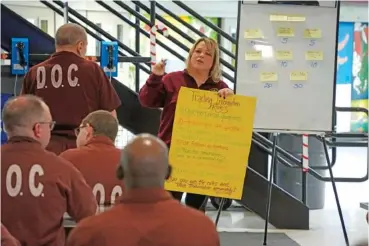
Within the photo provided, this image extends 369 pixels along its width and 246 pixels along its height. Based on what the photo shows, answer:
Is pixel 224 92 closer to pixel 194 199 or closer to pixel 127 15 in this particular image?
pixel 194 199

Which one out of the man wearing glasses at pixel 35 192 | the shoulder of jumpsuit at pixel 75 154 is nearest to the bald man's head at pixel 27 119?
the man wearing glasses at pixel 35 192

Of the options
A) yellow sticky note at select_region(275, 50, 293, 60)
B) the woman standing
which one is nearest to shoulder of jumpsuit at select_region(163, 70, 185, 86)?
the woman standing

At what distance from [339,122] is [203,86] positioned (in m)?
10.6

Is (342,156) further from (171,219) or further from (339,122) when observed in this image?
(171,219)

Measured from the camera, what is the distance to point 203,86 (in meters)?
4.39

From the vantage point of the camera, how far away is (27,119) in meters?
2.65

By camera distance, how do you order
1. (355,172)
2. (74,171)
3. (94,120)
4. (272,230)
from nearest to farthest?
(74,171)
(94,120)
(272,230)
(355,172)

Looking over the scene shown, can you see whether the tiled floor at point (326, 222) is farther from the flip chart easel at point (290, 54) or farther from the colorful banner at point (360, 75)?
the colorful banner at point (360, 75)

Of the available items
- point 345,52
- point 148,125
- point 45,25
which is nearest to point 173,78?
point 148,125

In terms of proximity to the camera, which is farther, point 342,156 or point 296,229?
point 342,156

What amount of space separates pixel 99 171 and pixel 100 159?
62mm

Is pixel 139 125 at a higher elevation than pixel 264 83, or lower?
lower

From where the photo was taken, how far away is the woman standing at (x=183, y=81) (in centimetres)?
422

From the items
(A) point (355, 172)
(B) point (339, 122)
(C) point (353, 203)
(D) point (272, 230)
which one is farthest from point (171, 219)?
(B) point (339, 122)
